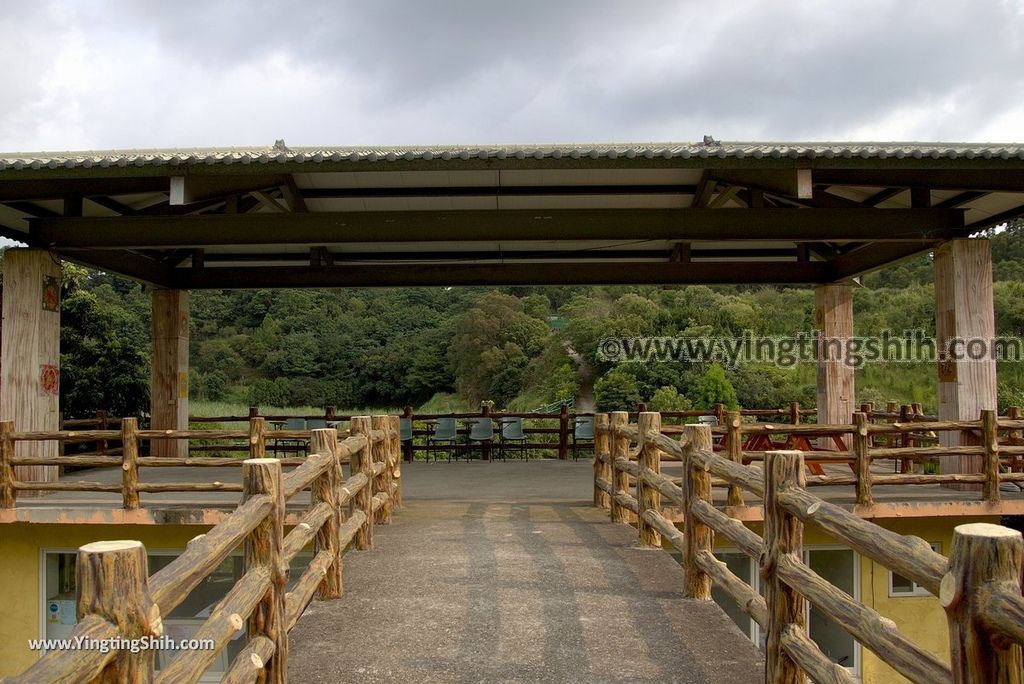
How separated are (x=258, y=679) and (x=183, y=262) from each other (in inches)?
381

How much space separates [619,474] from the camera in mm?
6711

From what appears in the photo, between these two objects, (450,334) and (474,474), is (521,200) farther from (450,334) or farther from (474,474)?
(450,334)

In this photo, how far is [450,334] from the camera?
109 feet

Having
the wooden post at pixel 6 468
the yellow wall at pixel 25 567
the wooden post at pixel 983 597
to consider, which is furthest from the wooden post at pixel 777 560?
the wooden post at pixel 6 468

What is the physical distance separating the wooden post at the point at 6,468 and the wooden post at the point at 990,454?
7.78 m

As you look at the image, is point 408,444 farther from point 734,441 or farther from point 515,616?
point 515,616

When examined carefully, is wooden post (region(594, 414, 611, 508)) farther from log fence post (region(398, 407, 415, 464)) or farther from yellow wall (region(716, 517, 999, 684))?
log fence post (region(398, 407, 415, 464))

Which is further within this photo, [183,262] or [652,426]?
[183,262]

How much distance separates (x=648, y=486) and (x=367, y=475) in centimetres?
193

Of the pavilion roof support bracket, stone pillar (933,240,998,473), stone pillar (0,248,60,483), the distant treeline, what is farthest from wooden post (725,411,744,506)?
the distant treeline

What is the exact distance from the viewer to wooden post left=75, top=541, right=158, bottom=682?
1.74m

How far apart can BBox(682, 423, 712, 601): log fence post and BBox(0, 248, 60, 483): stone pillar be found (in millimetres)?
6080

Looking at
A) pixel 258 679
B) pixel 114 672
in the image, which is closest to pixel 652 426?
pixel 258 679

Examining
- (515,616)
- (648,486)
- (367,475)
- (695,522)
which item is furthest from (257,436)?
(695,522)
